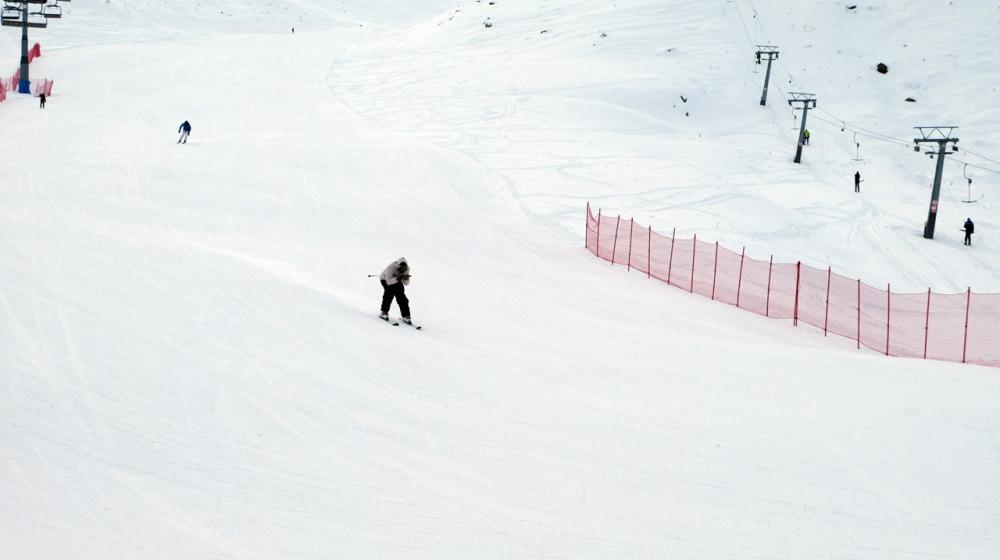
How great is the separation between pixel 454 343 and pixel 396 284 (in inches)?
59.3

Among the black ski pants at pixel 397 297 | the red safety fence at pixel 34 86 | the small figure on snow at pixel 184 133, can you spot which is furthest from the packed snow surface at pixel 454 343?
the red safety fence at pixel 34 86

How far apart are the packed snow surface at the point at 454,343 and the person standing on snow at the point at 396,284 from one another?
1.59ft

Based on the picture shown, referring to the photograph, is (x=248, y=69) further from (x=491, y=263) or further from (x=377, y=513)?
(x=377, y=513)

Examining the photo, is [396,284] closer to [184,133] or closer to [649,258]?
[649,258]

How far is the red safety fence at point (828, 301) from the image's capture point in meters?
18.8

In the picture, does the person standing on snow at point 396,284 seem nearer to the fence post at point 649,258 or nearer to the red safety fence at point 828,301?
the red safety fence at point 828,301

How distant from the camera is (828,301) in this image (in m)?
20.6

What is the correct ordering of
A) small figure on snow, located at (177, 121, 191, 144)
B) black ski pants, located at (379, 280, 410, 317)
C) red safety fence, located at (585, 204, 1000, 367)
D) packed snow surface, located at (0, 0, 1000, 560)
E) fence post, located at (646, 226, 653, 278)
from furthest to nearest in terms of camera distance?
1. small figure on snow, located at (177, 121, 191, 144)
2. fence post, located at (646, 226, 653, 278)
3. red safety fence, located at (585, 204, 1000, 367)
4. black ski pants, located at (379, 280, 410, 317)
5. packed snow surface, located at (0, 0, 1000, 560)

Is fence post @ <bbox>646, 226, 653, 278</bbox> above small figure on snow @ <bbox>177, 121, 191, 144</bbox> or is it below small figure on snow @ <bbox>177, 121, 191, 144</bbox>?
below

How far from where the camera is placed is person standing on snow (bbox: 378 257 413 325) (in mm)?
14562

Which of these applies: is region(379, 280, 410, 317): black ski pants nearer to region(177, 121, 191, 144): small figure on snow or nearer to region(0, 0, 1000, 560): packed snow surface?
region(0, 0, 1000, 560): packed snow surface

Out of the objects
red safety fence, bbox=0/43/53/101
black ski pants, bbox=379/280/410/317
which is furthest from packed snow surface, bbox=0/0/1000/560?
red safety fence, bbox=0/43/53/101

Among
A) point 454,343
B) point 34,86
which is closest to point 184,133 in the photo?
point 34,86

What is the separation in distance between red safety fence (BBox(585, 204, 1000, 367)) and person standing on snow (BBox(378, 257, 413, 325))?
389 inches
